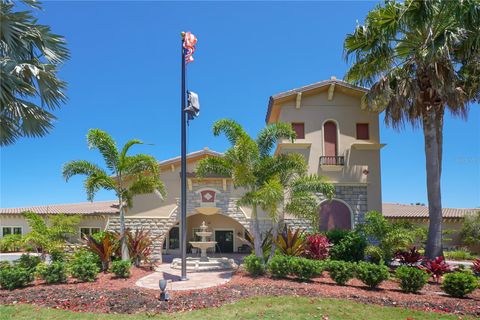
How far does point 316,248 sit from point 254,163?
4.29 metres

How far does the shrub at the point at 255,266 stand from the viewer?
12.6 m


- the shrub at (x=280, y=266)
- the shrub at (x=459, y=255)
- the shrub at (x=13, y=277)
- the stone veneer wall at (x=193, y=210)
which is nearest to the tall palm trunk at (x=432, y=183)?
the stone veneer wall at (x=193, y=210)

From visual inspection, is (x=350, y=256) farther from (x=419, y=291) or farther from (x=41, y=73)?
(x=41, y=73)

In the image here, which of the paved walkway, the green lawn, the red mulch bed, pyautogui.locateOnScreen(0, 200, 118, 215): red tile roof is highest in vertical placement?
pyautogui.locateOnScreen(0, 200, 118, 215): red tile roof

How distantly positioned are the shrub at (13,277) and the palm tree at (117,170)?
382 cm

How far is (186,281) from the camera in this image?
42.6 ft

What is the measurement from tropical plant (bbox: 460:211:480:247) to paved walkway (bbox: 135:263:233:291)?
715 inches

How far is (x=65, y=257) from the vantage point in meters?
16.1

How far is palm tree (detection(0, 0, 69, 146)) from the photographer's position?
9.41 metres

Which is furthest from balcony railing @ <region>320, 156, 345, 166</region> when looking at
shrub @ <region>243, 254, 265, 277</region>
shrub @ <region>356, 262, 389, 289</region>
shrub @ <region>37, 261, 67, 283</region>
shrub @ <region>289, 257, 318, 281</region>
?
shrub @ <region>37, 261, 67, 283</region>

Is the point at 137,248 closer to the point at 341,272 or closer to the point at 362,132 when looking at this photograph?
the point at 341,272

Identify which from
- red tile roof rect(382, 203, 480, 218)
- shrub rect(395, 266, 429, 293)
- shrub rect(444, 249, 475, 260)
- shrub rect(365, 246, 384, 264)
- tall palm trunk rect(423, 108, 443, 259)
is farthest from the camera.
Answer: red tile roof rect(382, 203, 480, 218)

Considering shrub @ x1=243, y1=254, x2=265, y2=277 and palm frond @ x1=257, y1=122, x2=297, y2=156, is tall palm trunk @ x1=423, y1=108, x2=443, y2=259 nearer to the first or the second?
palm frond @ x1=257, y1=122, x2=297, y2=156

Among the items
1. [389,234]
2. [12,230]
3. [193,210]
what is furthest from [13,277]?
[12,230]
